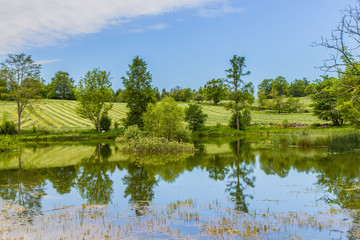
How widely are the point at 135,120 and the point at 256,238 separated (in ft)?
133

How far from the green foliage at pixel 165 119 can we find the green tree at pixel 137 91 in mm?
14521

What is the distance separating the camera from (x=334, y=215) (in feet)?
26.0

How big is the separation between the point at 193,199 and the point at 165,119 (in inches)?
845

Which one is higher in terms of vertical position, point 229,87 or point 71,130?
point 229,87

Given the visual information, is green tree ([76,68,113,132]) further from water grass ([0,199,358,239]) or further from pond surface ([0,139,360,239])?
water grass ([0,199,358,239])

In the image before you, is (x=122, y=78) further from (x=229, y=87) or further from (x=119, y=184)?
(x=119, y=184)

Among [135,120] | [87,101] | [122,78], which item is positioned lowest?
[135,120]

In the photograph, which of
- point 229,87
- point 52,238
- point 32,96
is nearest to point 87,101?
point 32,96

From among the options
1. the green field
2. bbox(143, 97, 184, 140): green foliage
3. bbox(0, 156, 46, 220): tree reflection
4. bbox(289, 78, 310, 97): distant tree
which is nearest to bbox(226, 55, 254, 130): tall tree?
the green field

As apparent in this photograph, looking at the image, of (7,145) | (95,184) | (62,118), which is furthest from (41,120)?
(95,184)

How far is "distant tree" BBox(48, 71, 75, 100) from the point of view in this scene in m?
110

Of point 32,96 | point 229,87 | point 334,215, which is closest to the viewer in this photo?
point 334,215

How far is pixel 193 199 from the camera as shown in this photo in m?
10.2

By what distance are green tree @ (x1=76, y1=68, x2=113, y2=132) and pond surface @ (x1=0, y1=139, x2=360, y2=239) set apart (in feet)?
103
